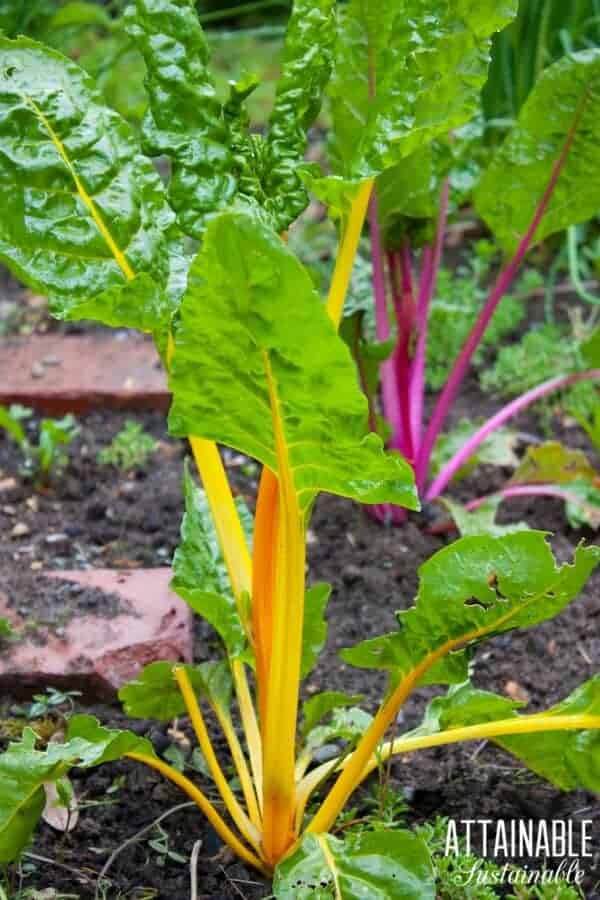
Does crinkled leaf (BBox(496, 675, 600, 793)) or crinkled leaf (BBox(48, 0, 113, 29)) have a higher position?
crinkled leaf (BBox(48, 0, 113, 29))

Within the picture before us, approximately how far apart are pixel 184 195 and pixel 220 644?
87cm

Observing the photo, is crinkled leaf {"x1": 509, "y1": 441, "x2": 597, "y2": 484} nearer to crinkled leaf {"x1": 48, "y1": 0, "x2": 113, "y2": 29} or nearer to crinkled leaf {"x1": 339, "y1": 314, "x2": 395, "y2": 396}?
crinkled leaf {"x1": 339, "y1": 314, "x2": 395, "y2": 396}

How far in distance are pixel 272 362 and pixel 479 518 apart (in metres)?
1.21

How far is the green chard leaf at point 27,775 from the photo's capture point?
1.38 meters

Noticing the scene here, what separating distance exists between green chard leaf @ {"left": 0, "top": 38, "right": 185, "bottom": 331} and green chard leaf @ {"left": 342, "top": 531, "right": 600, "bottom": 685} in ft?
1.38

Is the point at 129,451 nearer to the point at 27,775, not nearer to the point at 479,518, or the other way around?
the point at 479,518

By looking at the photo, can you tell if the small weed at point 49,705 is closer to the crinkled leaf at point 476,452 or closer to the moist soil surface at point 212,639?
the moist soil surface at point 212,639

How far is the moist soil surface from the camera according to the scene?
64.1 inches

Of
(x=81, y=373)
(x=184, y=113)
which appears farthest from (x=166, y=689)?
(x=81, y=373)

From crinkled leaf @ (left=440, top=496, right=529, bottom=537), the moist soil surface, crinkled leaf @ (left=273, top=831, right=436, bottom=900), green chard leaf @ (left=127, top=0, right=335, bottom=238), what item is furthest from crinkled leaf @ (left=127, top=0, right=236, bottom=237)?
crinkled leaf @ (left=440, top=496, right=529, bottom=537)

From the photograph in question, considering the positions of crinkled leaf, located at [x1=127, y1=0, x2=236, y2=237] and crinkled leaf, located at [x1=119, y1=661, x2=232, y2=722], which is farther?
crinkled leaf, located at [x1=119, y1=661, x2=232, y2=722]

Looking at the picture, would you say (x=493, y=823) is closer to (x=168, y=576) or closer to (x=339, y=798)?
(x=339, y=798)

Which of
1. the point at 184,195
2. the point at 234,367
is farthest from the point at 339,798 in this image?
the point at 184,195

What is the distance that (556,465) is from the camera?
2.48 metres
